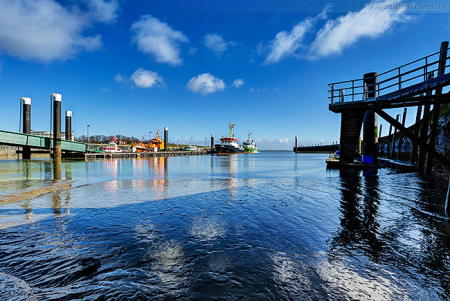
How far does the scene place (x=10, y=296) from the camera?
3057 mm

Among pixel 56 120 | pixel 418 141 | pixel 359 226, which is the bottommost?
pixel 359 226

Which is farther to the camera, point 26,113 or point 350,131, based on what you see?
point 26,113

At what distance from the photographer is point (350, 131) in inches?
748

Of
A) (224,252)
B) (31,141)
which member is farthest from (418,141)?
(31,141)

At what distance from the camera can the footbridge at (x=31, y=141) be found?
116 feet

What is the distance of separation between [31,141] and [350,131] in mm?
49307

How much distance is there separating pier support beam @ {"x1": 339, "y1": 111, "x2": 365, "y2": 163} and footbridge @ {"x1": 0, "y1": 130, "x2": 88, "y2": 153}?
47933mm

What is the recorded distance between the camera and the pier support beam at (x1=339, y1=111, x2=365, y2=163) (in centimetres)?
1849

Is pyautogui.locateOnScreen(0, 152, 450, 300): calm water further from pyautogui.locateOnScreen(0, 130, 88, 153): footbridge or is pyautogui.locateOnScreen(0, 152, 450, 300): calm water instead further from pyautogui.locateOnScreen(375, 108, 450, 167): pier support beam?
pyautogui.locateOnScreen(0, 130, 88, 153): footbridge

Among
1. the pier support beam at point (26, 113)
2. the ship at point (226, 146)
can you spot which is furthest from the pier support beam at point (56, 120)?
the ship at point (226, 146)

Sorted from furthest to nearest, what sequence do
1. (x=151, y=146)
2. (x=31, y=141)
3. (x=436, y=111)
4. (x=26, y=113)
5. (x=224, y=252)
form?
(x=151, y=146) → (x=26, y=113) → (x=31, y=141) → (x=436, y=111) → (x=224, y=252)

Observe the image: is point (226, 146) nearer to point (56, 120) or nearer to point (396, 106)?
point (56, 120)

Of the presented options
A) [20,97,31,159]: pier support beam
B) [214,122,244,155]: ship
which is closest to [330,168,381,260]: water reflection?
[20,97,31,159]: pier support beam

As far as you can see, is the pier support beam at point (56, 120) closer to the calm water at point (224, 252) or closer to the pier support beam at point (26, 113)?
the pier support beam at point (26, 113)
